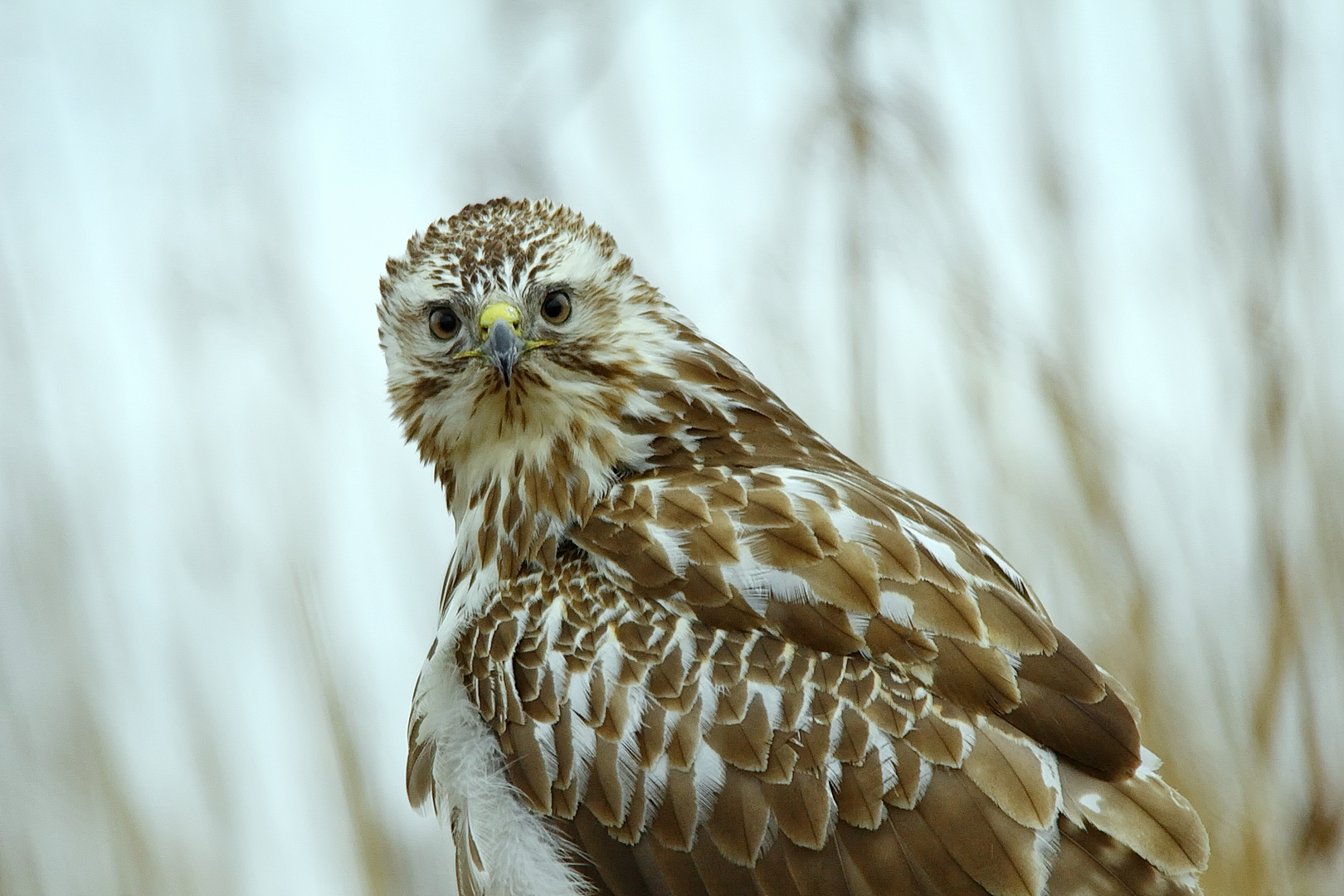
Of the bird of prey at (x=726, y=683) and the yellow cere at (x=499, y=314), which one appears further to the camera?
the yellow cere at (x=499, y=314)

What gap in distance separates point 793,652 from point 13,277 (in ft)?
7.35

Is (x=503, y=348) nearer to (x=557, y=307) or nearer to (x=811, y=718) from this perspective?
(x=557, y=307)

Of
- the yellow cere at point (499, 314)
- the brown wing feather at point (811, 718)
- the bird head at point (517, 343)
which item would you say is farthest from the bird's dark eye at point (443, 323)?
the brown wing feather at point (811, 718)

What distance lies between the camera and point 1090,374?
3186 millimetres

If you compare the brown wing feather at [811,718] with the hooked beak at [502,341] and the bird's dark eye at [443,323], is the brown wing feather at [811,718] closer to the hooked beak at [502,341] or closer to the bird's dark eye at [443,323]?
the hooked beak at [502,341]

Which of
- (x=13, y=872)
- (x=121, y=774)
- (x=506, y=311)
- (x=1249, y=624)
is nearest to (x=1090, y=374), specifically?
(x=1249, y=624)

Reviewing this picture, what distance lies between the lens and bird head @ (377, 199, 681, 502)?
288cm

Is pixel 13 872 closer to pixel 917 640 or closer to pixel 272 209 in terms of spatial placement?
pixel 272 209

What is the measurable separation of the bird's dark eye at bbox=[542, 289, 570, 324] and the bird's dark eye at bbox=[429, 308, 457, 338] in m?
0.21

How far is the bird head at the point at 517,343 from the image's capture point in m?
2.88

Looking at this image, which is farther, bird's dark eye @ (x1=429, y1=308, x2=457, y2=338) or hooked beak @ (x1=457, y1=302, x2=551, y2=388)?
bird's dark eye @ (x1=429, y1=308, x2=457, y2=338)

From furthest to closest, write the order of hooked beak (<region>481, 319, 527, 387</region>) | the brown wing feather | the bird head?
the bird head → hooked beak (<region>481, 319, 527, 387</region>) → the brown wing feather

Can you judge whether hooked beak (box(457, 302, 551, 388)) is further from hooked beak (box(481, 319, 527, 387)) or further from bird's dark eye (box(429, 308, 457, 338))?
bird's dark eye (box(429, 308, 457, 338))

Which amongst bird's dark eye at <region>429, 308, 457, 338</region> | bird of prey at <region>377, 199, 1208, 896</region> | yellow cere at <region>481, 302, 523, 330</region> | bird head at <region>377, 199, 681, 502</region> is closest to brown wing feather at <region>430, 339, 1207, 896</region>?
bird of prey at <region>377, 199, 1208, 896</region>
